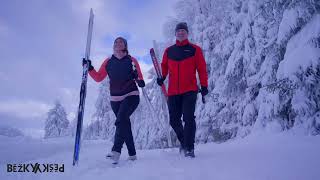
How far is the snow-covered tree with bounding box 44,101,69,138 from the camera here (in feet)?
170

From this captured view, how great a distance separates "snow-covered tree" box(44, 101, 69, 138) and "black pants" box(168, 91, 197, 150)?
4852 centimetres

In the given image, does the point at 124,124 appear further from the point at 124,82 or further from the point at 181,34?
the point at 181,34

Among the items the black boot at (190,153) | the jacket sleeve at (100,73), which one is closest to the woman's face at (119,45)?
the jacket sleeve at (100,73)

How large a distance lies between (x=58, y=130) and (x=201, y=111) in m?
40.0

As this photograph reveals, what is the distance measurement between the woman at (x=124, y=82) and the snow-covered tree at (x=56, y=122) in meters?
48.4

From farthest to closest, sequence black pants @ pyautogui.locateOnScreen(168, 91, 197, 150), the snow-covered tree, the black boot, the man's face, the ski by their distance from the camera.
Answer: the snow-covered tree → the man's face → black pants @ pyautogui.locateOnScreen(168, 91, 197, 150) → the black boot → the ski

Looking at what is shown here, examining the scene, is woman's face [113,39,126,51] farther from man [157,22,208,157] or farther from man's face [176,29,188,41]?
man's face [176,29,188,41]

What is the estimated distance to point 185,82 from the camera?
→ 633cm

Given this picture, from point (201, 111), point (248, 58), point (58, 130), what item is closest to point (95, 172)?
point (248, 58)

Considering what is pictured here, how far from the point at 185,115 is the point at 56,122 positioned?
164 ft

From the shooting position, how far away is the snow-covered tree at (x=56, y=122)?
51875mm

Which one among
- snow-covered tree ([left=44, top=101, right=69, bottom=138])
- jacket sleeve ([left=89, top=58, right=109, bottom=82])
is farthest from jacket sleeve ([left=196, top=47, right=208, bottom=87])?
snow-covered tree ([left=44, top=101, right=69, bottom=138])

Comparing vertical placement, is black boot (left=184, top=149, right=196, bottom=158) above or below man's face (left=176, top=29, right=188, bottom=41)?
below

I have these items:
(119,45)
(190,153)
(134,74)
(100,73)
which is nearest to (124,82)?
(134,74)
